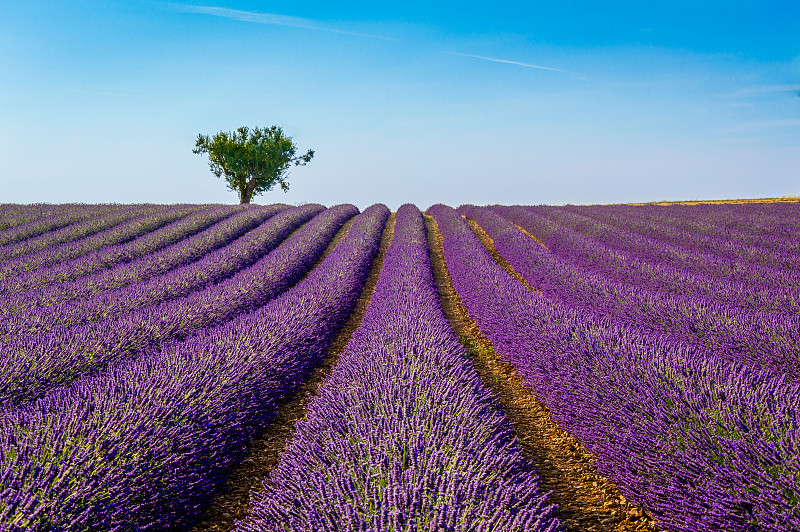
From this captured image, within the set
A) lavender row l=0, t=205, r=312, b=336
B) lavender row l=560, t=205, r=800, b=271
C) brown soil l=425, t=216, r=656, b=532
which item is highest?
lavender row l=560, t=205, r=800, b=271

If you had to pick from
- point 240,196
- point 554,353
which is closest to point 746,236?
point 554,353

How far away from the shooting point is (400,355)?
3.62m

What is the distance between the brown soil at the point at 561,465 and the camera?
257 centimetres

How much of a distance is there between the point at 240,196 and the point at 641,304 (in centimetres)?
2648

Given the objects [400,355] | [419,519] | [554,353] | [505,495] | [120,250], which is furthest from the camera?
[120,250]

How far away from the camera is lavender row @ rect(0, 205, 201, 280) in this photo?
331 inches

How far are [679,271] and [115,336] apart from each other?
302 inches

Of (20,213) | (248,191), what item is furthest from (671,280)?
(248,191)

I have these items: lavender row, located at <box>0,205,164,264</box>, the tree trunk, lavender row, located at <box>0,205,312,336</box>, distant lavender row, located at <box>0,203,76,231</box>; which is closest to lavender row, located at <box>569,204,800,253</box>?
lavender row, located at <box>0,205,312,336</box>

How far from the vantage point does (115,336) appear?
433 cm

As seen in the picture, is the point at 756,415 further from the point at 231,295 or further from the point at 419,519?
the point at 231,295

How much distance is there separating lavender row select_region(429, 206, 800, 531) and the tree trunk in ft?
85.0

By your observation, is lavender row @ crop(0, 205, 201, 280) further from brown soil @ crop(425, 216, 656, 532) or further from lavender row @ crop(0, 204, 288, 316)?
brown soil @ crop(425, 216, 656, 532)

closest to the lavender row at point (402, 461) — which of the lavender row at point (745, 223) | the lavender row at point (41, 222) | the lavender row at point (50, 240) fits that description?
the lavender row at point (50, 240)
